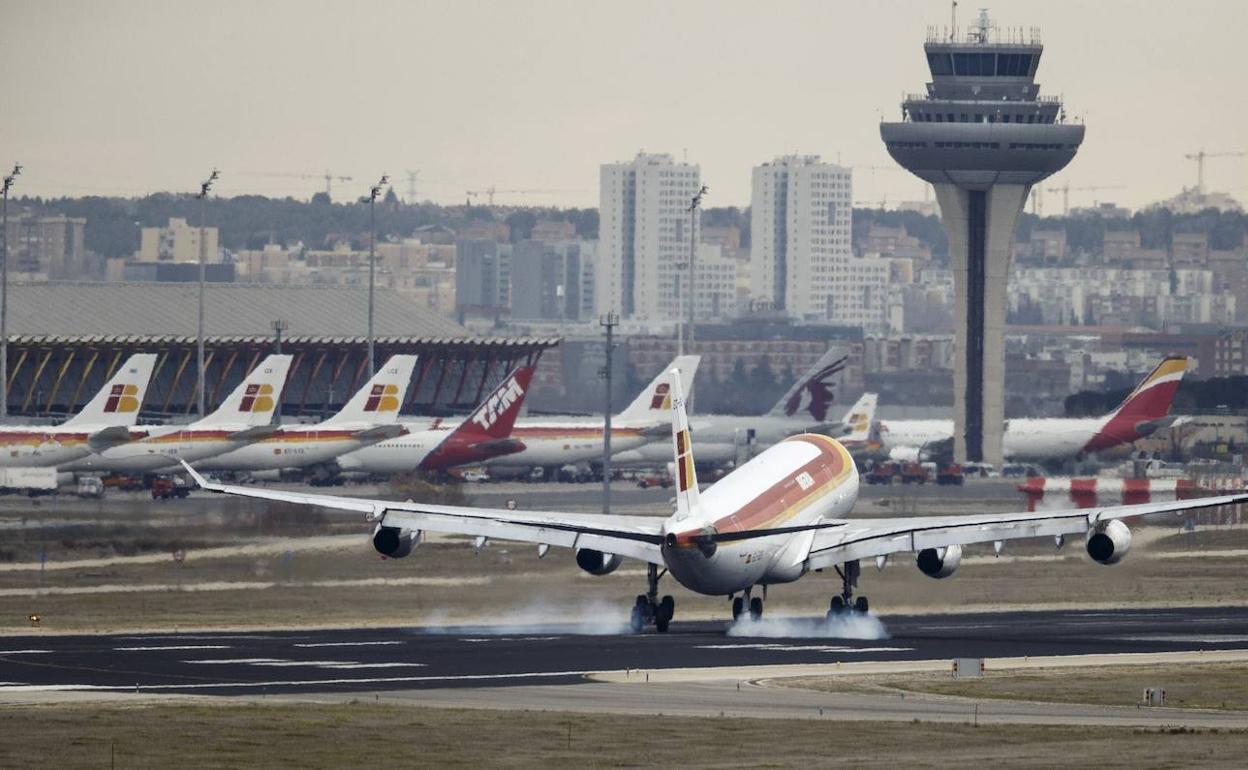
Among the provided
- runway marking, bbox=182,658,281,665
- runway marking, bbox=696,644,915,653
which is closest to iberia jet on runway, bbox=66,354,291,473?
runway marking, bbox=696,644,915,653

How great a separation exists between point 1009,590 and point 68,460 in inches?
2529

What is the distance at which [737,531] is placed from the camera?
6606 centimetres

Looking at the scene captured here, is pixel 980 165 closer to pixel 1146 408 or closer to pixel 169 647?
pixel 1146 408

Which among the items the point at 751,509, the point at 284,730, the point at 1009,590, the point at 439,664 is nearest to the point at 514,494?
the point at 1009,590

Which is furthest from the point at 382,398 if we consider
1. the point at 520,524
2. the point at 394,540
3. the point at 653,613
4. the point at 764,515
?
the point at 764,515

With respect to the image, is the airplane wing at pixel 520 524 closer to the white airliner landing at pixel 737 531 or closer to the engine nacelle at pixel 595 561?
the white airliner landing at pixel 737 531

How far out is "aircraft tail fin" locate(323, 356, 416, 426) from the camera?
150m

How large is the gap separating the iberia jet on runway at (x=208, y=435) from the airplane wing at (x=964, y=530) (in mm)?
66727

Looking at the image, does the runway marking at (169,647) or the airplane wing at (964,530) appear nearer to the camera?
the runway marking at (169,647)

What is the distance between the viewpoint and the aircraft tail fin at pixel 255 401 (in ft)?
459

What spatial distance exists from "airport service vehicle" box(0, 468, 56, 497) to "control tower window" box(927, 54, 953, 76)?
9260cm

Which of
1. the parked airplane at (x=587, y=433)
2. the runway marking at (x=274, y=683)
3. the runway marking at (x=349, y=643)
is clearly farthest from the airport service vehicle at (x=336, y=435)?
the runway marking at (x=274, y=683)

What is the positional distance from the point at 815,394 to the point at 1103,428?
22442mm

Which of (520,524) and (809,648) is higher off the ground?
(520,524)
